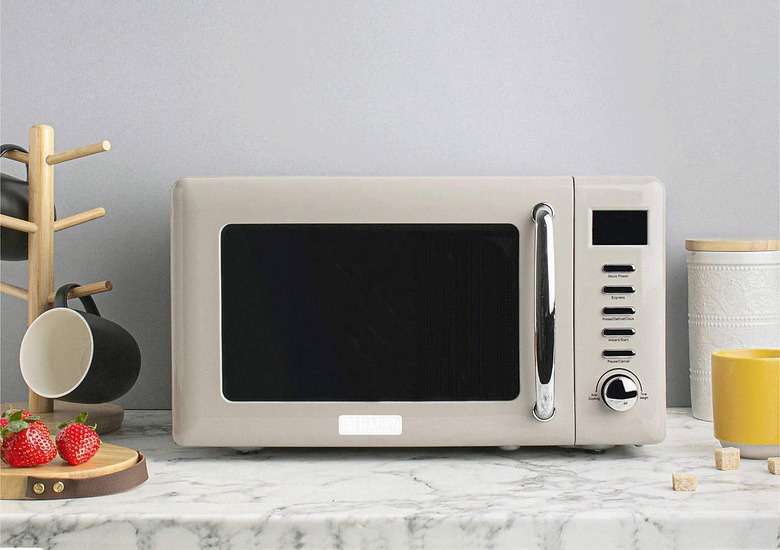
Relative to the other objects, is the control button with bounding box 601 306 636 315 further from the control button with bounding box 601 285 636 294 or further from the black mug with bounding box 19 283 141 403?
the black mug with bounding box 19 283 141 403

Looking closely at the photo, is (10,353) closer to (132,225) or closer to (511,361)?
(132,225)

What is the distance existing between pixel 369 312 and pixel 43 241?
453mm

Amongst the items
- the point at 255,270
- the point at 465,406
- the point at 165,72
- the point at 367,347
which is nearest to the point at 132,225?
the point at 165,72

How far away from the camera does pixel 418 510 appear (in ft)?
2.36

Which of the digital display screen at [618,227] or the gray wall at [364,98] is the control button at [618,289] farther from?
the gray wall at [364,98]

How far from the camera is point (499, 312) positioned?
2.87ft

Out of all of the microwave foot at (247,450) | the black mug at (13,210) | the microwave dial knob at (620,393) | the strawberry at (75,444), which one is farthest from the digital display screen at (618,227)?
the black mug at (13,210)

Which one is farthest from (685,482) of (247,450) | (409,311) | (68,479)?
(68,479)

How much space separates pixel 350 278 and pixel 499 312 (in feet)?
0.55

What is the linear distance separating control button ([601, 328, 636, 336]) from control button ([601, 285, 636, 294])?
41mm

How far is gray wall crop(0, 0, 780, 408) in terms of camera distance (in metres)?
1.15

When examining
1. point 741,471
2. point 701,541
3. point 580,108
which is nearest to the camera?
point 701,541

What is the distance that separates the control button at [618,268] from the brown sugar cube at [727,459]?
212 millimetres

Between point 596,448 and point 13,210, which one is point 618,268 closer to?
point 596,448
